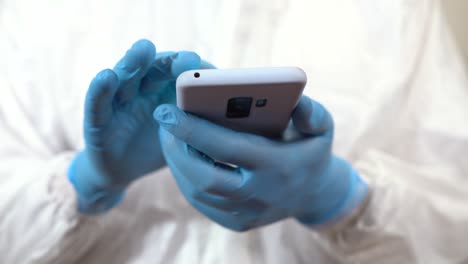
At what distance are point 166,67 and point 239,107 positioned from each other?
9 cm

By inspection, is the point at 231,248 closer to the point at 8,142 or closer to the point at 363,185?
the point at 363,185

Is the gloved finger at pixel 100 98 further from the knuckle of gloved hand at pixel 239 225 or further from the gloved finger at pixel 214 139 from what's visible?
the knuckle of gloved hand at pixel 239 225

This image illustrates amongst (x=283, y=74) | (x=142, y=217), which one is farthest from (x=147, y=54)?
(x=142, y=217)

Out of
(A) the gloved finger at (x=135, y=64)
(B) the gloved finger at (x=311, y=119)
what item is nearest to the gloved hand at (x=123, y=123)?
(A) the gloved finger at (x=135, y=64)

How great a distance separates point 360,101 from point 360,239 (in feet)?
0.55

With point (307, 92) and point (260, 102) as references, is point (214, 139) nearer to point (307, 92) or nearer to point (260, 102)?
point (260, 102)

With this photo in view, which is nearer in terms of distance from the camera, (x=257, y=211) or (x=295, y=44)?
(x=257, y=211)

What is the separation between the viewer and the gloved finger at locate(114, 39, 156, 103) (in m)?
0.41

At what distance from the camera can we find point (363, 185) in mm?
545

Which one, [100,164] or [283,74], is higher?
[283,74]

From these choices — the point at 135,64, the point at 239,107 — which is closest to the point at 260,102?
the point at 239,107

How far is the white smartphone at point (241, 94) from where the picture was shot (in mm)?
340

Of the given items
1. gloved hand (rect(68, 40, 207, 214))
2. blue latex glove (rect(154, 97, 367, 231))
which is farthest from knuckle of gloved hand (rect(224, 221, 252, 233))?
gloved hand (rect(68, 40, 207, 214))

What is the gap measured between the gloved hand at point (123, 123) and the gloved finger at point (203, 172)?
6 cm
